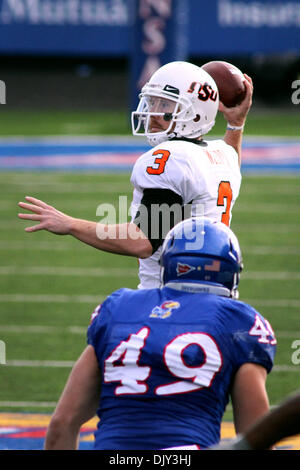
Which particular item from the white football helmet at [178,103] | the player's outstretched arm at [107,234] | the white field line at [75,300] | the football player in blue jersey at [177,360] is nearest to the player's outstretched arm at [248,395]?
the football player in blue jersey at [177,360]

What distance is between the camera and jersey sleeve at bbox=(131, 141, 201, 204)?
12.0 feet

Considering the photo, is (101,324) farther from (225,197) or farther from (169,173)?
(225,197)

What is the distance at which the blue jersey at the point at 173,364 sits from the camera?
265 cm

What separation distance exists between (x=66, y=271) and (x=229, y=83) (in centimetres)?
504

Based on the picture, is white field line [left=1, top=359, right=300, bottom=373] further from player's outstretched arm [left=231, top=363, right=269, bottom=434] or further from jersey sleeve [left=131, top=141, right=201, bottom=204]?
player's outstretched arm [left=231, top=363, right=269, bottom=434]

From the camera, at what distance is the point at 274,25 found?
25156 mm

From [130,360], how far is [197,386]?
0.20 metres

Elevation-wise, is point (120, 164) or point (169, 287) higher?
point (169, 287)

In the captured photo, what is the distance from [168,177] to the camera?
12.0 feet

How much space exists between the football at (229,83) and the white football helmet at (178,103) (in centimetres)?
31

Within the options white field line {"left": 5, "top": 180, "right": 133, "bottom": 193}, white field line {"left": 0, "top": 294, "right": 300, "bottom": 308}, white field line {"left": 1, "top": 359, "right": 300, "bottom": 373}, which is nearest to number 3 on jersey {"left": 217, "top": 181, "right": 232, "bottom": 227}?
white field line {"left": 1, "top": 359, "right": 300, "bottom": 373}

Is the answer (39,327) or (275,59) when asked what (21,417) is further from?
(275,59)
